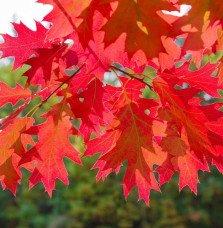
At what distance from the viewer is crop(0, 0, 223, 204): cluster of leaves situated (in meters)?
0.77

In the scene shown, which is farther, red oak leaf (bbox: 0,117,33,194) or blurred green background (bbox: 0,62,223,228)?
blurred green background (bbox: 0,62,223,228)

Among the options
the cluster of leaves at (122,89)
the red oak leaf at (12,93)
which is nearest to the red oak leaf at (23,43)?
the cluster of leaves at (122,89)

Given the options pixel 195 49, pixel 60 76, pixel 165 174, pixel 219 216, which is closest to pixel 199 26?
pixel 195 49

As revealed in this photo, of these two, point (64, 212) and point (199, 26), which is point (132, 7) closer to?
point (199, 26)

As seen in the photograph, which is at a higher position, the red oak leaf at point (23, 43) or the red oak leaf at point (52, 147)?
the red oak leaf at point (23, 43)

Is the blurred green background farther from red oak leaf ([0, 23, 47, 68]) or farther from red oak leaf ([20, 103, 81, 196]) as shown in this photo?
red oak leaf ([0, 23, 47, 68])

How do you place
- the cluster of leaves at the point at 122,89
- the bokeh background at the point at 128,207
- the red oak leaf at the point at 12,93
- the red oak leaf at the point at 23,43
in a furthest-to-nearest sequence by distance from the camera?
the bokeh background at the point at 128,207, the red oak leaf at the point at 12,93, the red oak leaf at the point at 23,43, the cluster of leaves at the point at 122,89

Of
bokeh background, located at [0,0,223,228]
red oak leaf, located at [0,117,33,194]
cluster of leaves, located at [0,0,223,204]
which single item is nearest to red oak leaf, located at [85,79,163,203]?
cluster of leaves, located at [0,0,223,204]

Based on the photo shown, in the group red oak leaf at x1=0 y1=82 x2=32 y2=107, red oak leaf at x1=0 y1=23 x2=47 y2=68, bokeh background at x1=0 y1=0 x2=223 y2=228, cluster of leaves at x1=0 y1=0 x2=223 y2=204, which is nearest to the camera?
cluster of leaves at x1=0 y1=0 x2=223 y2=204

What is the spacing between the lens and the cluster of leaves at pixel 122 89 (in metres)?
0.77

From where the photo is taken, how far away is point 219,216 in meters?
9.24

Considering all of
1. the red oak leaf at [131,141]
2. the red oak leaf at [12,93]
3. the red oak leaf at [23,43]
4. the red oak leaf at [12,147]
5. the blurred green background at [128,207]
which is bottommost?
the blurred green background at [128,207]

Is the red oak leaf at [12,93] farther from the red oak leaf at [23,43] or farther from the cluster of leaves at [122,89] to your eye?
the red oak leaf at [23,43]

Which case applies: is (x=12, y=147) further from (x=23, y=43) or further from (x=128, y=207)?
(x=128, y=207)
